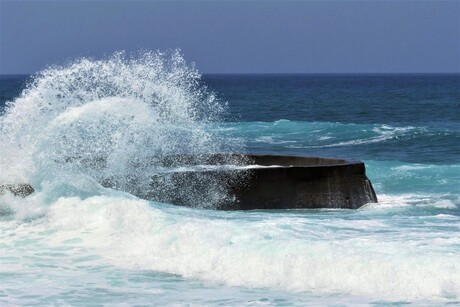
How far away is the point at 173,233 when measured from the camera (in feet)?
44.8

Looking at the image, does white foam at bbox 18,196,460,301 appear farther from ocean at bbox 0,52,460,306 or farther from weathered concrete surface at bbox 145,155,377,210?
weathered concrete surface at bbox 145,155,377,210

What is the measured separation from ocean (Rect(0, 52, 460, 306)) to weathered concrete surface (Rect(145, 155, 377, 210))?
0.29 m

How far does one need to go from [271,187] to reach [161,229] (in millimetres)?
3524

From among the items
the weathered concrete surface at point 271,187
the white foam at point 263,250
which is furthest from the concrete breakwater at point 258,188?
the white foam at point 263,250

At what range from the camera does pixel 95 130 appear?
18922mm

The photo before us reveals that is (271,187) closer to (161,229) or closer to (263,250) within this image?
(161,229)

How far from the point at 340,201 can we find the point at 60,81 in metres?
5.75

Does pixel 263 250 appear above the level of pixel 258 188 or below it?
below

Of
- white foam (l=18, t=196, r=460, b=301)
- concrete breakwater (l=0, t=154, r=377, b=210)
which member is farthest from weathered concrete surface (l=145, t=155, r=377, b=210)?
white foam (l=18, t=196, r=460, b=301)

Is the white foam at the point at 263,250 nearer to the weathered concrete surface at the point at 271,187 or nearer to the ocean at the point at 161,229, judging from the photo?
the ocean at the point at 161,229

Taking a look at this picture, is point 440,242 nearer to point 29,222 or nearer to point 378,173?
point 29,222

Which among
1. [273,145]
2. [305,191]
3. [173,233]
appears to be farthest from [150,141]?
[273,145]

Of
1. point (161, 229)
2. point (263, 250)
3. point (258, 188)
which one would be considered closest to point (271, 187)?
point (258, 188)

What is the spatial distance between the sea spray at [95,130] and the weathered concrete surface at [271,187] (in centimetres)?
17
